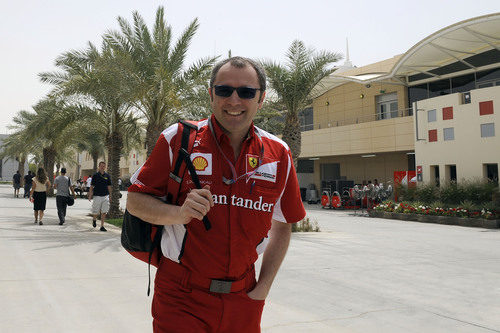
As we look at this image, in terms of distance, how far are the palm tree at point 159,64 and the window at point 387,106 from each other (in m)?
19.3

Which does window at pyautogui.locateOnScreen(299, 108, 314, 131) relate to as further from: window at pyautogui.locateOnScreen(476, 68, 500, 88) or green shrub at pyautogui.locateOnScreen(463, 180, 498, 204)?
green shrub at pyautogui.locateOnScreen(463, 180, 498, 204)

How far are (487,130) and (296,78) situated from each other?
10.1m

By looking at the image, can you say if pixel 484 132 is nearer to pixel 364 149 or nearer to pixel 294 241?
pixel 364 149

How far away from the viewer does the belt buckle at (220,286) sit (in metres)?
1.75

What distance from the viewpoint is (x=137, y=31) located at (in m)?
13.6

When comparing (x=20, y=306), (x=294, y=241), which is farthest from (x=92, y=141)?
(x=20, y=306)

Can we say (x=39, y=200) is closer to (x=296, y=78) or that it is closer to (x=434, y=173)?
(x=296, y=78)

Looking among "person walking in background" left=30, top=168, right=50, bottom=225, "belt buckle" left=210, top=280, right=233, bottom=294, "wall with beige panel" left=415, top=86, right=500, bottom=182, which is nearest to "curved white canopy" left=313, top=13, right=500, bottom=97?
"wall with beige panel" left=415, top=86, right=500, bottom=182

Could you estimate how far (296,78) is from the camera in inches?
579

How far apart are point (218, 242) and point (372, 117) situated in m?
31.0

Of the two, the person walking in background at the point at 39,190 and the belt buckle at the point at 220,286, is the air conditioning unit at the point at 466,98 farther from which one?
the belt buckle at the point at 220,286

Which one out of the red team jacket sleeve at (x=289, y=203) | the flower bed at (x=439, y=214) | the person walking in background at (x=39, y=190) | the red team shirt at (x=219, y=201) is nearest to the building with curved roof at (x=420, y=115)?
the flower bed at (x=439, y=214)

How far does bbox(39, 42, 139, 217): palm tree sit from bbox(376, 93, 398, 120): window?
63.0ft

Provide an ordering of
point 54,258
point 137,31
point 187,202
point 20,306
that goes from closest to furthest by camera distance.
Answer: point 187,202, point 20,306, point 54,258, point 137,31
